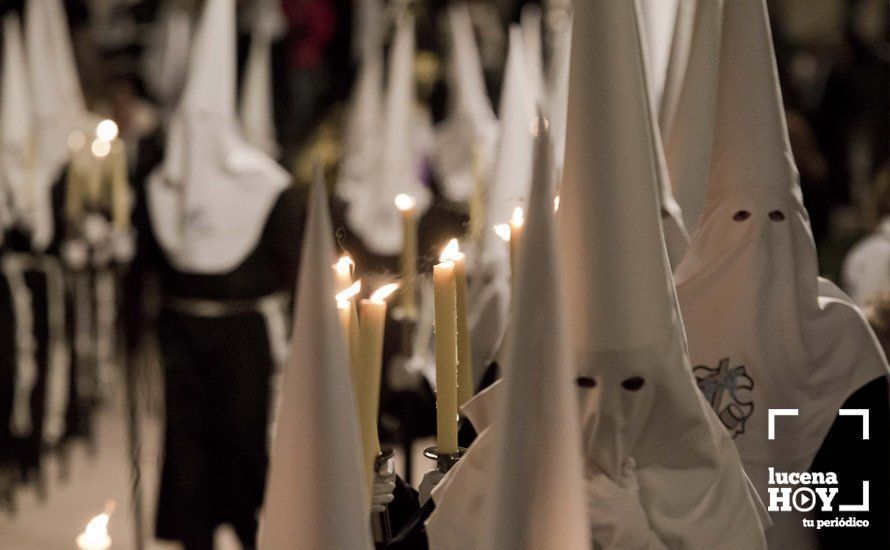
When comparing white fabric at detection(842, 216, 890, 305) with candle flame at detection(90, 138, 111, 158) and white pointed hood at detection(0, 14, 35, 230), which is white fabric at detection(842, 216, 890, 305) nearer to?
candle flame at detection(90, 138, 111, 158)

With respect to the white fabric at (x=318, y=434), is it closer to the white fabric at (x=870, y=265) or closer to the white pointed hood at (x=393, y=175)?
the white fabric at (x=870, y=265)

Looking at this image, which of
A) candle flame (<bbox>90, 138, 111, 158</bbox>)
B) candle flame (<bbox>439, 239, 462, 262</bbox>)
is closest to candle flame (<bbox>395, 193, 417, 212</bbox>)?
candle flame (<bbox>439, 239, 462, 262</bbox>)

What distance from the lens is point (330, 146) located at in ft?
14.0

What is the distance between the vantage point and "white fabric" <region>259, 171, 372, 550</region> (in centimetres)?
67

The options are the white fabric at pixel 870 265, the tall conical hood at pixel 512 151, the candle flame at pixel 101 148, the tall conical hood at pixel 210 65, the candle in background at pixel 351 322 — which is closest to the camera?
the candle in background at pixel 351 322

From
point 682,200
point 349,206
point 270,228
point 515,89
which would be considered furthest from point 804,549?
point 349,206

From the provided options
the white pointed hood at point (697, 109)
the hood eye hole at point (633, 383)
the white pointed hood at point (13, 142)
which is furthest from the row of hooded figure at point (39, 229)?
the hood eye hole at point (633, 383)

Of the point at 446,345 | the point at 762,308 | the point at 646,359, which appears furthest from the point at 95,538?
the point at 762,308

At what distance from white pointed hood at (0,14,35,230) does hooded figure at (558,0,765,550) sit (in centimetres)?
332

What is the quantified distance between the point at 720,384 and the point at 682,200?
21 centimetres

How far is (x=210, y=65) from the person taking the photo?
3006mm

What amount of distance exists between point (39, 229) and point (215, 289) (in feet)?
3.62

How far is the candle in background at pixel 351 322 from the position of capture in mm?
786

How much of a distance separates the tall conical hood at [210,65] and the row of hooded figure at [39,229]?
84cm
